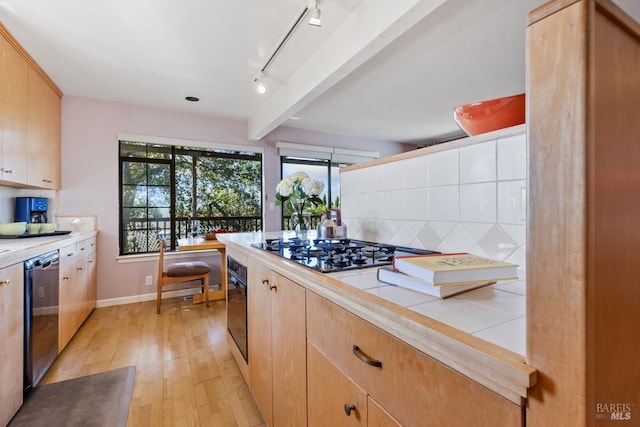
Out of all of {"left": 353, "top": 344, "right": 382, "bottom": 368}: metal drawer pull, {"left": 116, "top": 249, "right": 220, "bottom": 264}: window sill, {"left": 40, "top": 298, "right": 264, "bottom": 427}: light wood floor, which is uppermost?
{"left": 353, "top": 344, "right": 382, "bottom": 368}: metal drawer pull

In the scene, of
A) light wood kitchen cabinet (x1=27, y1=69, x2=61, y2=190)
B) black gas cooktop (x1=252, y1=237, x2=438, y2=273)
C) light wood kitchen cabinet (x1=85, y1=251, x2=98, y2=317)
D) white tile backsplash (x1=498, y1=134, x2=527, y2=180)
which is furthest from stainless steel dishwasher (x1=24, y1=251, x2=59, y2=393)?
white tile backsplash (x1=498, y1=134, x2=527, y2=180)

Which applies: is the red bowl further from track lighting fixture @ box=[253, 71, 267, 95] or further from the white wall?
the white wall

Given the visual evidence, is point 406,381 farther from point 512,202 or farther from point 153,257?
point 153,257

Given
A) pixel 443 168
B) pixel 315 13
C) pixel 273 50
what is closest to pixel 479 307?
pixel 443 168

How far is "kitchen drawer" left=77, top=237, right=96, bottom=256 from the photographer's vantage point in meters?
2.73

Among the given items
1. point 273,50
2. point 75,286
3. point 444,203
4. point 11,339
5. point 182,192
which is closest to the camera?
point 444,203

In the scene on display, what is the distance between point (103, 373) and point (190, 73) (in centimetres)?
253

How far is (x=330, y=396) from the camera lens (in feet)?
2.80

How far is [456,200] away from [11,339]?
2.28m

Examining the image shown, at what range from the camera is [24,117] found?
2.42 meters

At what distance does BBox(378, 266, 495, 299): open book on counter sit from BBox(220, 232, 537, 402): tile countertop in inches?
0.4

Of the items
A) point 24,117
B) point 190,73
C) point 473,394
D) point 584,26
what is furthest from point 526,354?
point 24,117

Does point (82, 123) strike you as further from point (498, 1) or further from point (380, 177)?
point (498, 1)

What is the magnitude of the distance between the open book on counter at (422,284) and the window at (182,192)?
3.75m
